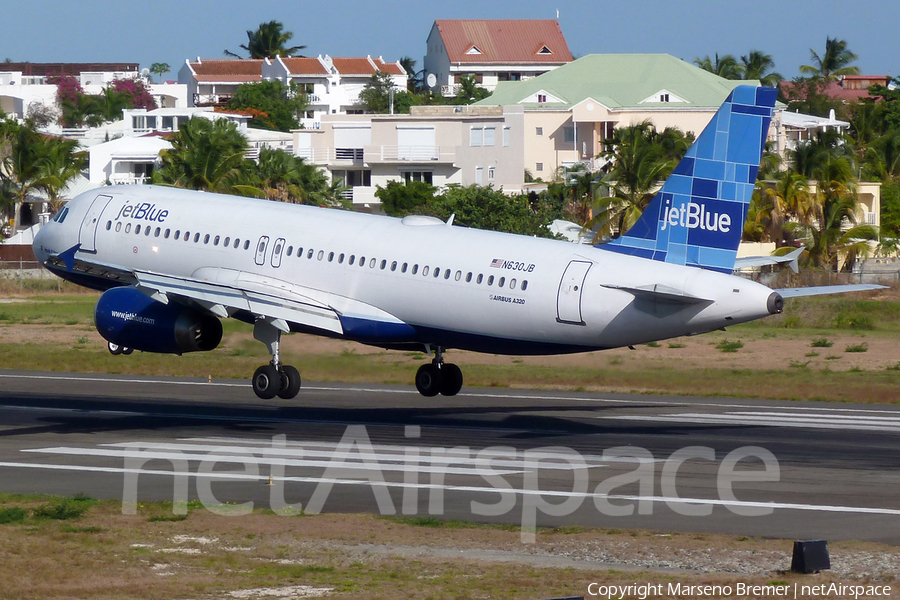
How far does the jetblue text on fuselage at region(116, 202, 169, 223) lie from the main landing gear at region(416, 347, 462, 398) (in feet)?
30.1

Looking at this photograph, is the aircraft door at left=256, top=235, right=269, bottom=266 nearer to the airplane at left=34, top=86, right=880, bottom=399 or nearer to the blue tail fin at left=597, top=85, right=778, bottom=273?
the airplane at left=34, top=86, right=880, bottom=399

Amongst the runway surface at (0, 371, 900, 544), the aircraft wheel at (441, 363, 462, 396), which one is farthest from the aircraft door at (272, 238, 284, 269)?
the aircraft wheel at (441, 363, 462, 396)

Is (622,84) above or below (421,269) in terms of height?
above

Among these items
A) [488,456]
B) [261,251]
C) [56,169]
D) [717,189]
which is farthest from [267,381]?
[56,169]

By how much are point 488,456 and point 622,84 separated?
134 meters

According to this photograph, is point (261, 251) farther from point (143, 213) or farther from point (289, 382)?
point (143, 213)

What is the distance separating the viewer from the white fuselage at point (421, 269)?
3045cm

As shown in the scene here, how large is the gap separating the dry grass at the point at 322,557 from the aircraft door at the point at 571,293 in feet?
37.7

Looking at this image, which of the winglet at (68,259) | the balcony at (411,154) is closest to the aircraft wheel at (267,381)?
the winglet at (68,259)

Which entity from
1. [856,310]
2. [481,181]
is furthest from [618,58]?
[856,310]

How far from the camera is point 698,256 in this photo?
3100 cm

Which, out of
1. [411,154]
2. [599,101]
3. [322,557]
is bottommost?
[322,557]

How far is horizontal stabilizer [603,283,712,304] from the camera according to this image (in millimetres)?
29516

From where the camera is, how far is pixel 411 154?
120 m
